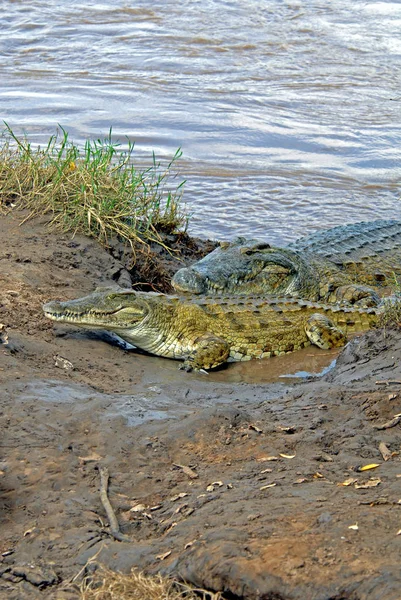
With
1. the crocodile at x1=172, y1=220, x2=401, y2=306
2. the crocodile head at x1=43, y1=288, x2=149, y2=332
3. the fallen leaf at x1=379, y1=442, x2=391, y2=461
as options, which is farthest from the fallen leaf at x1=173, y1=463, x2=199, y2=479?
the crocodile at x1=172, y1=220, x2=401, y2=306

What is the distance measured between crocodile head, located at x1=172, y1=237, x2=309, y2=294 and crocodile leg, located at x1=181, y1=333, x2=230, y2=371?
0.94 meters

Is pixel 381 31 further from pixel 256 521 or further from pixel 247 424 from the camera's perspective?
pixel 256 521

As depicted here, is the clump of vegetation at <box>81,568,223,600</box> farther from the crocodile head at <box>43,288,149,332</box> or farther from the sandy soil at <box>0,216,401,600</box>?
the crocodile head at <box>43,288,149,332</box>

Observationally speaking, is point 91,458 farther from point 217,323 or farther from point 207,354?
point 217,323

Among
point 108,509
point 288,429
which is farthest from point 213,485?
point 288,429

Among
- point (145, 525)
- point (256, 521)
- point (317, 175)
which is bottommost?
point (317, 175)

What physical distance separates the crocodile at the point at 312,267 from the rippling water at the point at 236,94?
0.84 m

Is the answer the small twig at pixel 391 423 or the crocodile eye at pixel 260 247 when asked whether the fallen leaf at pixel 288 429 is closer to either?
the small twig at pixel 391 423

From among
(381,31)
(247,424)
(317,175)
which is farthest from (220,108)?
(247,424)

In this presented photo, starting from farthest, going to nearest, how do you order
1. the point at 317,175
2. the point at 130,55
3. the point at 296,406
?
1. the point at 130,55
2. the point at 317,175
3. the point at 296,406

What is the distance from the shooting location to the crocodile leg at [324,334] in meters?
6.75

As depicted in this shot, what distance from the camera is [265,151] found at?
11656 millimetres

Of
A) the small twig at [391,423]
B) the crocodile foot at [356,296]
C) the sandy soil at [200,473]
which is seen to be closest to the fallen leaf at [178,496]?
the sandy soil at [200,473]

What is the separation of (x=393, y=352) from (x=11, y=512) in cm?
266
